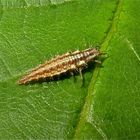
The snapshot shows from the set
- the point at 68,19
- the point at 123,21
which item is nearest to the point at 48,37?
the point at 68,19

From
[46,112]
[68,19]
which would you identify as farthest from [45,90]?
[68,19]

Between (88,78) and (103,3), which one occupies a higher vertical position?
(103,3)

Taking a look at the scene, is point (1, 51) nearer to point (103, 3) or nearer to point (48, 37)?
point (48, 37)

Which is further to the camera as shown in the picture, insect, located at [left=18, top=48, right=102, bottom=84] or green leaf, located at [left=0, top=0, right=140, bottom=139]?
insect, located at [left=18, top=48, right=102, bottom=84]
